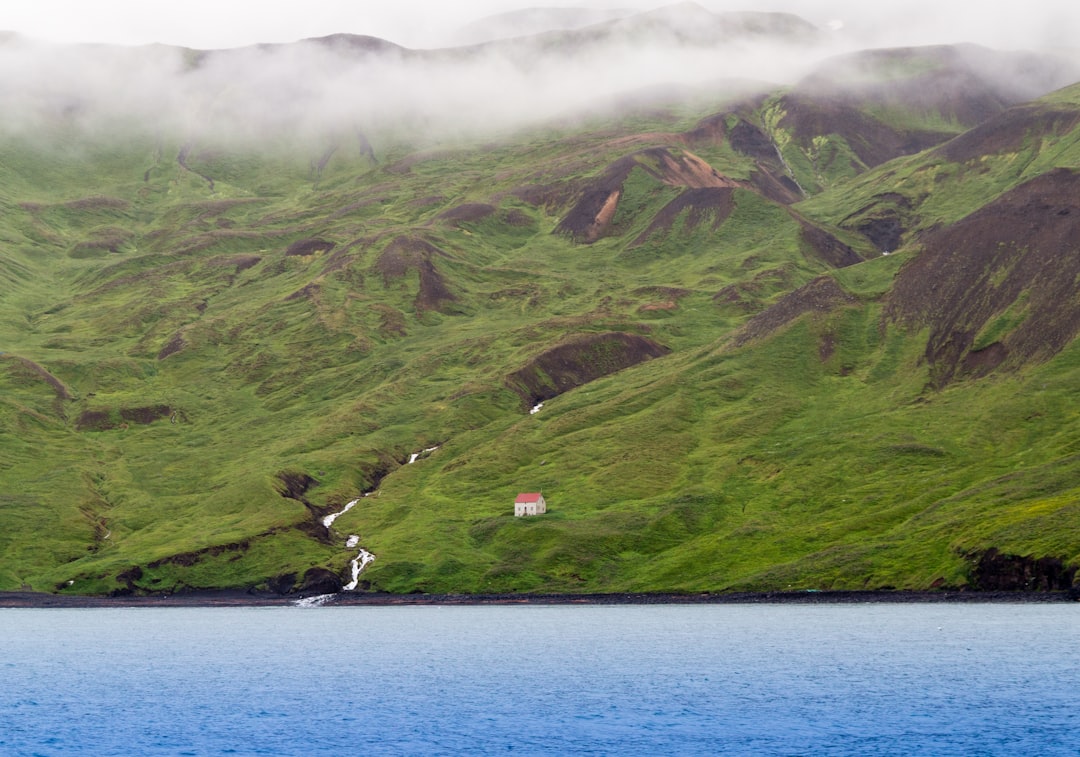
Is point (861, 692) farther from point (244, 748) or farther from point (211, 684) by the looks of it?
point (211, 684)

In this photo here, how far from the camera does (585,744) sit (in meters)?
82.4

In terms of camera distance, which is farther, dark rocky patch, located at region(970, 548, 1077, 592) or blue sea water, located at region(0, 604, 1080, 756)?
dark rocky patch, located at region(970, 548, 1077, 592)

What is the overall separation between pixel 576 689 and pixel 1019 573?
100 metres

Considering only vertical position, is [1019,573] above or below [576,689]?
above

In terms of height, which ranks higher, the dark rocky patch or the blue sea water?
the dark rocky patch

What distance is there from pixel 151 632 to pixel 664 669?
3784 inches

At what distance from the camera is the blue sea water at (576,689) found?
274 ft

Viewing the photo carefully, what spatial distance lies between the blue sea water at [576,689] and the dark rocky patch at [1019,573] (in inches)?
378

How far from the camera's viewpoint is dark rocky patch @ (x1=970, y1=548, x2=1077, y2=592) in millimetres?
175500

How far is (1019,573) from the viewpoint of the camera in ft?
596

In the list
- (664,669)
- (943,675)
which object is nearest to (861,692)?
(943,675)

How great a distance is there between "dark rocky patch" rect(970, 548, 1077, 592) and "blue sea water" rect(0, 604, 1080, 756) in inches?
378

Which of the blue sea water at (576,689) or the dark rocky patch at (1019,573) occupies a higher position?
the dark rocky patch at (1019,573)

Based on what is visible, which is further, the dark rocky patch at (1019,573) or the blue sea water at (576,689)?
the dark rocky patch at (1019,573)
